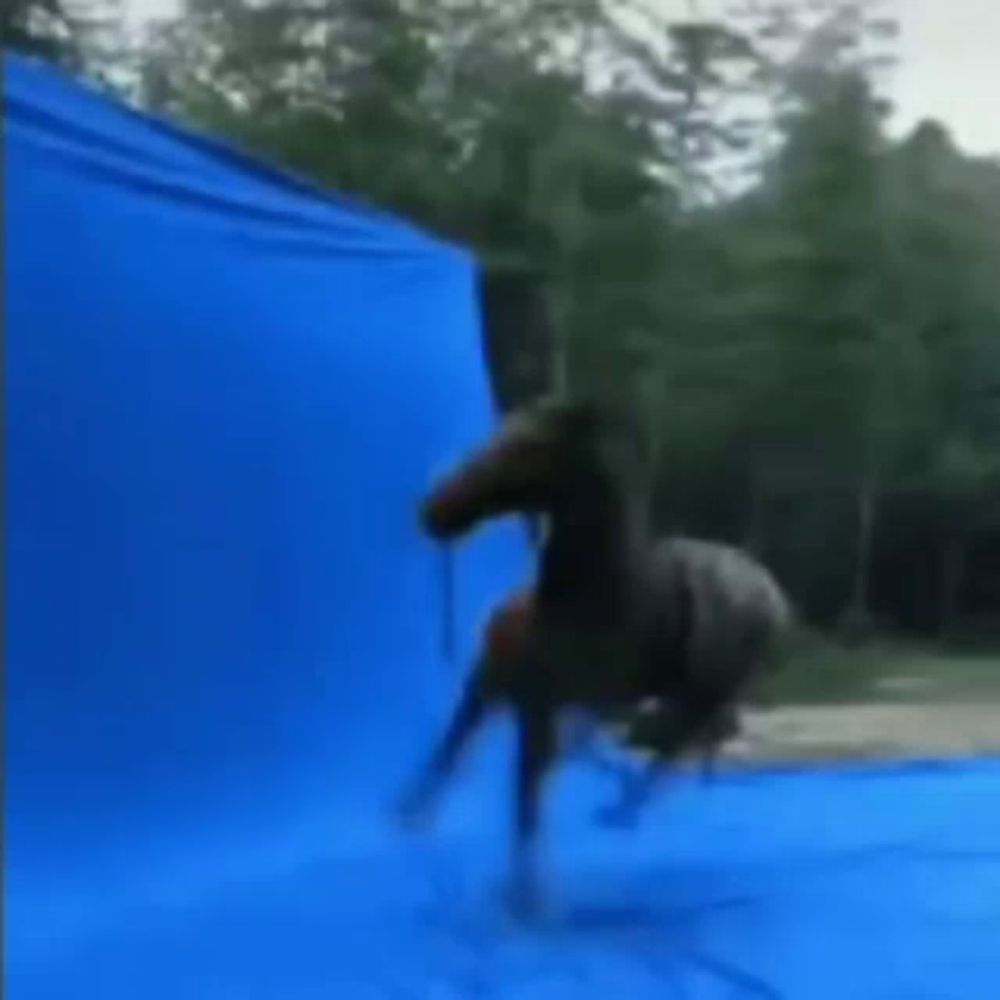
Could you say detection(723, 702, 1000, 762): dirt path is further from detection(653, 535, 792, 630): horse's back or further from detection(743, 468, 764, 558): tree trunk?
detection(653, 535, 792, 630): horse's back

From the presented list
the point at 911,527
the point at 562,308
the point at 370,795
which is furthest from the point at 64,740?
the point at 911,527

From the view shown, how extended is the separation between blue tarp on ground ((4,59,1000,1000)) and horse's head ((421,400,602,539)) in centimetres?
37

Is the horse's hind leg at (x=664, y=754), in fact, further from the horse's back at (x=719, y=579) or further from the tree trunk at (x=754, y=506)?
the tree trunk at (x=754, y=506)

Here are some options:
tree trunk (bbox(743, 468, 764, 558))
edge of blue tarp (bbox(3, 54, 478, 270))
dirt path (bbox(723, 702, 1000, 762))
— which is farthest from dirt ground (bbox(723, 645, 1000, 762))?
edge of blue tarp (bbox(3, 54, 478, 270))

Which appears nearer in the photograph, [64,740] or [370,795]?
[64,740]

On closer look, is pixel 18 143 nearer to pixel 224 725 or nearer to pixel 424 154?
pixel 224 725

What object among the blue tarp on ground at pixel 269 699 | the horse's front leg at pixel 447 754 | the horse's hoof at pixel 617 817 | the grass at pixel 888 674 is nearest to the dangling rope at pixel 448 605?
the blue tarp on ground at pixel 269 699

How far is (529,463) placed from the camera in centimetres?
224

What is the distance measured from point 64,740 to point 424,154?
230cm

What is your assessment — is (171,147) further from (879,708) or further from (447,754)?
(879,708)

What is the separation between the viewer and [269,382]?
2.92 metres

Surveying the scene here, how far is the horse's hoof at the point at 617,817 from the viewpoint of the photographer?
9.86 ft

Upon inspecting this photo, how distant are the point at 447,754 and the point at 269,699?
0.24 m

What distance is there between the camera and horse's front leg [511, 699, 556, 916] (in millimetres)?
2463
